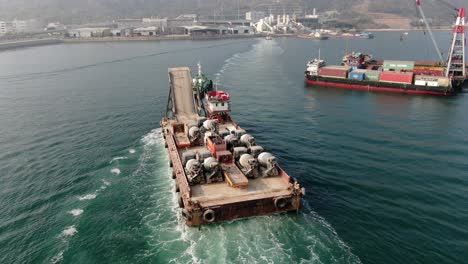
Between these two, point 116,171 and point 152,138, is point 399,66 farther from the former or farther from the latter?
point 116,171

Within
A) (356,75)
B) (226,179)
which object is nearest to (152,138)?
(226,179)

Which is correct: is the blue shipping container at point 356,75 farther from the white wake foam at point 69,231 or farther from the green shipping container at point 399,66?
the white wake foam at point 69,231

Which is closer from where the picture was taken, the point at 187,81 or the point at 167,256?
the point at 167,256

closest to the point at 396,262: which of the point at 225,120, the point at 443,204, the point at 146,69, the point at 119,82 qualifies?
the point at 443,204

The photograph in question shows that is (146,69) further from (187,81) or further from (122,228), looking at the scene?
(122,228)

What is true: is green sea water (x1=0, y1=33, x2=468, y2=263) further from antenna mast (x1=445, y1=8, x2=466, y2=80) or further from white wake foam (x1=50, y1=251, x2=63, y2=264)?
antenna mast (x1=445, y1=8, x2=466, y2=80)

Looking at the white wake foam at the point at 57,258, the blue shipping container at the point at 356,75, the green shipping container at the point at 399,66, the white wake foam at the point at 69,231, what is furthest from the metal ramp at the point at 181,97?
the green shipping container at the point at 399,66

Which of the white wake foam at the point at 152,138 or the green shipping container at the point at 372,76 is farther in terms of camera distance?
the green shipping container at the point at 372,76

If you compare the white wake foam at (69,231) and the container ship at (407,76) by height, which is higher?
the container ship at (407,76)
